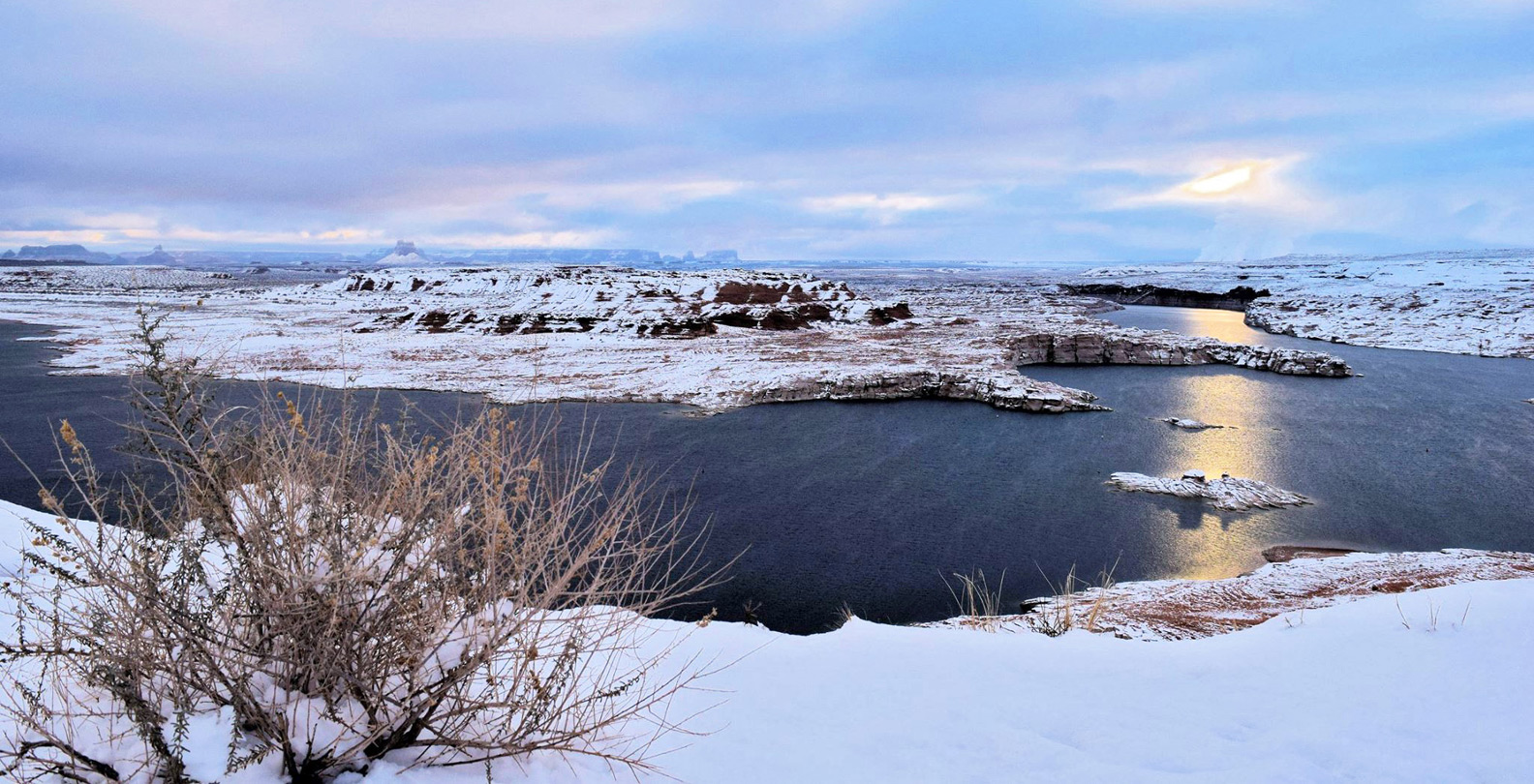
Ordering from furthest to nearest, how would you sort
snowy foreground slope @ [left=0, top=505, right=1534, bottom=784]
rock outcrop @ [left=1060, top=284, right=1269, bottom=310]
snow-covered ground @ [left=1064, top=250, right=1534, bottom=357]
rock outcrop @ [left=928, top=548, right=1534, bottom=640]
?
1. rock outcrop @ [left=1060, top=284, right=1269, bottom=310]
2. snow-covered ground @ [left=1064, top=250, right=1534, bottom=357]
3. rock outcrop @ [left=928, top=548, right=1534, bottom=640]
4. snowy foreground slope @ [left=0, top=505, right=1534, bottom=784]

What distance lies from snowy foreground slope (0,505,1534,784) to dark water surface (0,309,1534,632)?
4157 mm

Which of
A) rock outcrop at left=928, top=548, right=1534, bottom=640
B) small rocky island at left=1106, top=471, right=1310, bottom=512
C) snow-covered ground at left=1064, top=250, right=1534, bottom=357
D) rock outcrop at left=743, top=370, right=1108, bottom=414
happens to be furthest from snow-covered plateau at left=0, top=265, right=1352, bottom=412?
snow-covered ground at left=1064, top=250, right=1534, bottom=357

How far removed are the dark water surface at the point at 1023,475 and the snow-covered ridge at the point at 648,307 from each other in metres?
20.1

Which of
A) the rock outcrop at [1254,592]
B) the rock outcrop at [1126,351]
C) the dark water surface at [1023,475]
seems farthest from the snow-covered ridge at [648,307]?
the rock outcrop at [1254,592]

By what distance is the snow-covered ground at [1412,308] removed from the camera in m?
46.2

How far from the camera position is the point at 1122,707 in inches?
188

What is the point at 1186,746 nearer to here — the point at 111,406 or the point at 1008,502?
the point at 1008,502

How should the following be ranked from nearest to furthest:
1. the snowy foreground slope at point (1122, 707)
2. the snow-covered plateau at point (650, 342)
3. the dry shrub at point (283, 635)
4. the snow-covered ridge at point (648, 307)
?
the dry shrub at point (283, 635)
the snowy foreground slope at point (1122, 707)
the snow-covered plateau at point (650, 342)
the snow-covered ridge at point (648, 307)

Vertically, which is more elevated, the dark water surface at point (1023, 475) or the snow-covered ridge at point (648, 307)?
the snow-covered ridge at point (648, 307)

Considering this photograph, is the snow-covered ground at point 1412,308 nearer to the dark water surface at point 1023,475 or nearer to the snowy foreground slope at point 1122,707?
the dark water surface at point 1023,475

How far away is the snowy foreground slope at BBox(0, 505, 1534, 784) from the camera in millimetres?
4023

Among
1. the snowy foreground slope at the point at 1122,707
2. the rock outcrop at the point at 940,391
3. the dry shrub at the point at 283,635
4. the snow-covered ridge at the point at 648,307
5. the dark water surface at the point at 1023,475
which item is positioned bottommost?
the dark water surface at the point at 1023,475

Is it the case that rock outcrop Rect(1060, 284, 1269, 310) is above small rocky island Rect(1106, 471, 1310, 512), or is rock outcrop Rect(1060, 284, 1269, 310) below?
above

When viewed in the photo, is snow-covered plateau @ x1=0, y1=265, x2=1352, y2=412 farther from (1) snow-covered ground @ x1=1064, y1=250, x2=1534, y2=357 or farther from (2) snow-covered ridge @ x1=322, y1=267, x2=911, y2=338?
(1) snow-covered ground @ x1=1064, y1=250, x2=1534, y2=357
